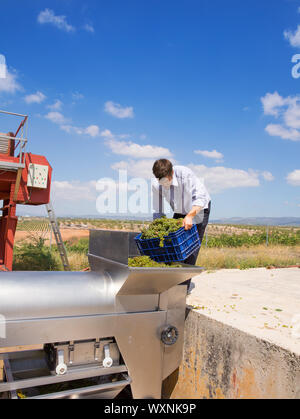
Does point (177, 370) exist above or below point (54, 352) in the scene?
below

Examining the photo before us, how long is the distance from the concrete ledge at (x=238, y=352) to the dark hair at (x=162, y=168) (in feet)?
5.30

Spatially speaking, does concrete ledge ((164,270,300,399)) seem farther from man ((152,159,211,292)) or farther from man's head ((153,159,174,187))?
man's head ((153,159,174,187))

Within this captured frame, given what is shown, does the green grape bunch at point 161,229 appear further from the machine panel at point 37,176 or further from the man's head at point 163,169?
the machine panel at point 37,176

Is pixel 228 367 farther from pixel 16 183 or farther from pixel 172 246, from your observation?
pixel 16 183

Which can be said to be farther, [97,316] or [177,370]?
[177,370]

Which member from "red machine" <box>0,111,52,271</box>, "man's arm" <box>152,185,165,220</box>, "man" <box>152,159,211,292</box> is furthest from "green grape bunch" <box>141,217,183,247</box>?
"red machine" <box>0,111,52,271</box>

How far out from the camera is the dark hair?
12.6ft

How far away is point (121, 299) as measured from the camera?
3.05 metres

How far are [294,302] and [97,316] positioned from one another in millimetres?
2893

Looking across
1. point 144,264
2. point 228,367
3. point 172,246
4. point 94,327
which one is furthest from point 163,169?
point 228,367

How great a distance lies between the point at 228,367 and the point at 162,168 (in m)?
2.20

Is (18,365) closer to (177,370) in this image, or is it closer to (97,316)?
(97,316)
